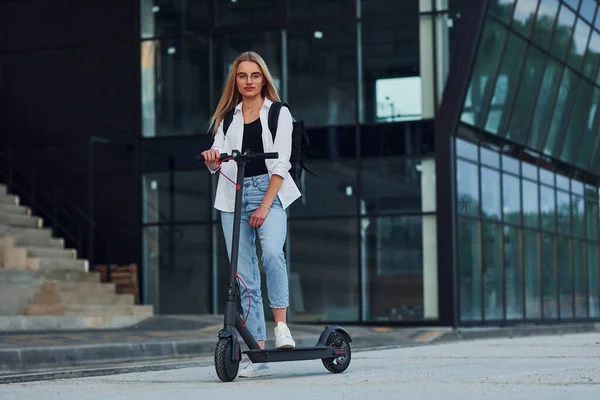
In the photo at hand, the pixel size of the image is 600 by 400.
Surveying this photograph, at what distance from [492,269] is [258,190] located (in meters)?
18.6

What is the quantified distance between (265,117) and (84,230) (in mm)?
18639

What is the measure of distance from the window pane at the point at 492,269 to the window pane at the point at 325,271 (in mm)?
2756

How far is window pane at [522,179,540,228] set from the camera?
2745 cm

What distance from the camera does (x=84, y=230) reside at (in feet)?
83.3

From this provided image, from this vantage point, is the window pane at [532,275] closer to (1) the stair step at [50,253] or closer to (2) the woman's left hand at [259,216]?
(1) the stair step at [50,253]

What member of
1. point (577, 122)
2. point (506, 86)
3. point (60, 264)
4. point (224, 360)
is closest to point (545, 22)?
point (506, 86)

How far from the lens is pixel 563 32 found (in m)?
26.8

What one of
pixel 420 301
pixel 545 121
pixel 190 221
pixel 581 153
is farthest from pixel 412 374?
pixel 581 153

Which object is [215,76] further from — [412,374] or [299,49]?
[412,374]

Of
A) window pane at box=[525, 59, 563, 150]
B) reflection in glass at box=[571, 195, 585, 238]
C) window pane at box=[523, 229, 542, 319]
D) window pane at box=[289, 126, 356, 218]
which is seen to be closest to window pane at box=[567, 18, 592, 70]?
window pane at box=[525, 59, 563, 150]

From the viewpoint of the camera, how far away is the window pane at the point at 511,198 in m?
26.3

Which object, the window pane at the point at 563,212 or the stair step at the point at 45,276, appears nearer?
the stair step at the point at 45,276

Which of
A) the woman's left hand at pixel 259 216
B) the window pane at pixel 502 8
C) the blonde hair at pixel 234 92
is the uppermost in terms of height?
the window pane at pixel 502 8

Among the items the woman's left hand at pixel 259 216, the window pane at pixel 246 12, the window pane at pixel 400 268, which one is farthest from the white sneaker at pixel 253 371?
the window pane at pixel 246 12
